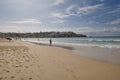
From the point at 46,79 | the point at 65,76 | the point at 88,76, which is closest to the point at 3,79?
the point at 46,79

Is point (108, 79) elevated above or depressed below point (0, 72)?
below

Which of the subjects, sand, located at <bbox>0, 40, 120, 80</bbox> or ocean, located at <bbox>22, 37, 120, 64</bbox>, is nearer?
sand, located at <bbox>0, 40, 120, 80</bbox>

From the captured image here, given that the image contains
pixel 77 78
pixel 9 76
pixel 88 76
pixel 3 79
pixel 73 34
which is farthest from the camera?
pixel 73 34

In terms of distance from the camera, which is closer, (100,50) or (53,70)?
(53,70)

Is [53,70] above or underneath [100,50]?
above

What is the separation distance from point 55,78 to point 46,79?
0.40 m

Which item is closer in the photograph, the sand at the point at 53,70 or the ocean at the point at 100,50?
the sand at the point at 53,70

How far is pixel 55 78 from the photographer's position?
522 centimetres

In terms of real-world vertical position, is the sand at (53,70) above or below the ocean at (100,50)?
above

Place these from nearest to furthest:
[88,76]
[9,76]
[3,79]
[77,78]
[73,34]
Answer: [3,79] → [9,76] → [77,78] → [88,76] → [73,34]

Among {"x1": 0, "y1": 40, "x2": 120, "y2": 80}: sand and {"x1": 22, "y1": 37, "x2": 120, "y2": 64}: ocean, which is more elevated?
{"x1": 0, "y1": 40, "x2": 120, "y2": 80}: sand

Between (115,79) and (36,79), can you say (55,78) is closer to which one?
(36,79)

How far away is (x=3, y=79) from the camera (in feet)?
15.2

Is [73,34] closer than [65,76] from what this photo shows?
No
